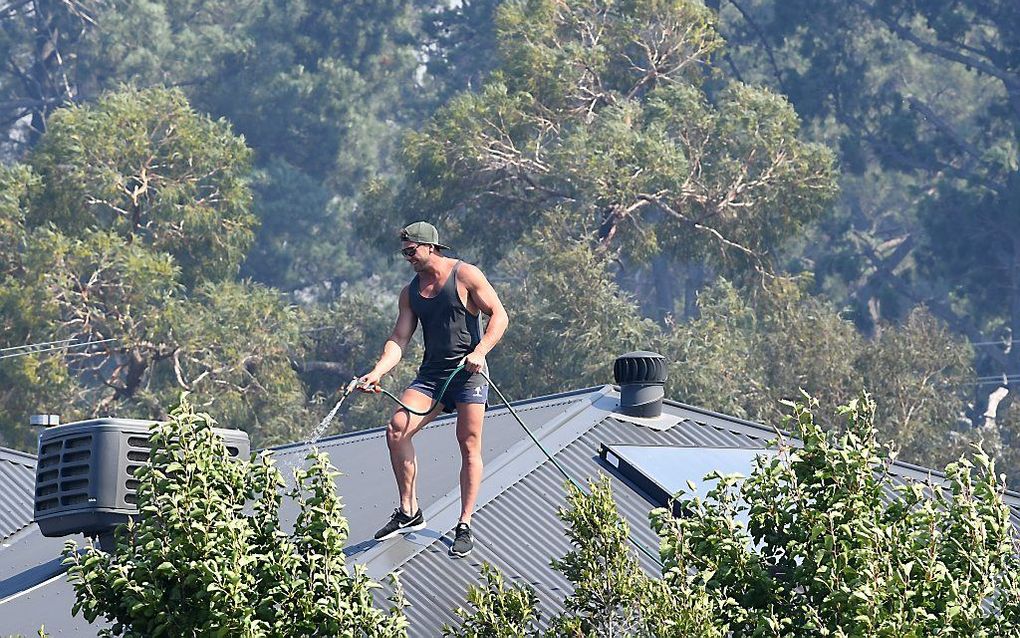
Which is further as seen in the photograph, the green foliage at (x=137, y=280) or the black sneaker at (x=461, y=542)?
the green foliage at (x=137, y=280)

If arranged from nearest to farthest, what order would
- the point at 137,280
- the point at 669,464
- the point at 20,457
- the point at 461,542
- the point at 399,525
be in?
the point at 461,542, the point at 399,525, the point at 669,464, the point at 20,457, the point at 137,280

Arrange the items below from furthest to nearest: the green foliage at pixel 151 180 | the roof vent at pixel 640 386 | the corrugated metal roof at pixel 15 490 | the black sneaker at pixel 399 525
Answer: the green foliage at pixel 151 180 < the corrugated metal roof at pixel 15 490 < the roof vent at pixel 640 386 < the black sneaker at pixel 399 525

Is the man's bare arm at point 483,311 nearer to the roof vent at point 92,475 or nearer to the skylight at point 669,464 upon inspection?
the roof vent at point 92,475

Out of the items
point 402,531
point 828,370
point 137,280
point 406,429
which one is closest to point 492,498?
point 402,531

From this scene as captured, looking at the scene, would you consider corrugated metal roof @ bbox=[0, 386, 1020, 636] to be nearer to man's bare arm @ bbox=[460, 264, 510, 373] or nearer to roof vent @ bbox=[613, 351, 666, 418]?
roof vent @ bbox=[613, 351, 666, 418]

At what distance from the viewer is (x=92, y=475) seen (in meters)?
11.4

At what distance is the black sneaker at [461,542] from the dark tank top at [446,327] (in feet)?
2.84

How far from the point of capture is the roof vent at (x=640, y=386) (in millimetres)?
→ 13922

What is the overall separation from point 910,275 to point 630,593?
142 ft

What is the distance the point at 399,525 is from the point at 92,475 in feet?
6.17

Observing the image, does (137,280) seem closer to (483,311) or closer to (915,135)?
(915,135)

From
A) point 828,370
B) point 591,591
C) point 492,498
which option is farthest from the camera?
point 828,370

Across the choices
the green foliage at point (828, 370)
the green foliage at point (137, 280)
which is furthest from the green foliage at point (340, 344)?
the green foliage at point (828, 370)

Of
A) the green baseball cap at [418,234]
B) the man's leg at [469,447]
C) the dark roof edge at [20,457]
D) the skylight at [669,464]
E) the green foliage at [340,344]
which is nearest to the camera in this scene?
the green baseball cap at [418,234]
